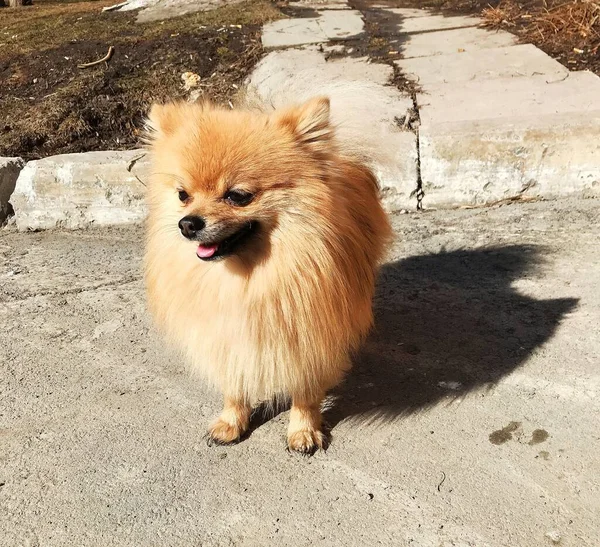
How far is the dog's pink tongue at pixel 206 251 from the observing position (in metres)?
2.29

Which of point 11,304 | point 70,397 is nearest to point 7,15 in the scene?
point 11,304

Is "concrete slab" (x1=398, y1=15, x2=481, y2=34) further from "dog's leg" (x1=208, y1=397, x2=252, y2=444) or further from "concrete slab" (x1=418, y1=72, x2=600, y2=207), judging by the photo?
"dog's leg" (x1=208, y1=397, x2=252, y2=444)

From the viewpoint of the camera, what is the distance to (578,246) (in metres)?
4.05

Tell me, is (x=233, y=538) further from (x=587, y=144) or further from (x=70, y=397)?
(x=587, y=144)

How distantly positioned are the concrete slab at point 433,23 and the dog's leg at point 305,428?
5.38 metres

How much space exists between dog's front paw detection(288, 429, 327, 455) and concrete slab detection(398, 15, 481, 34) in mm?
5448

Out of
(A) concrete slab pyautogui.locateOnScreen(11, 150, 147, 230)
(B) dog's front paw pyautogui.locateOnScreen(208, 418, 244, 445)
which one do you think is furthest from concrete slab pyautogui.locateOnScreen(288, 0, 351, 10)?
(B) dog's front paw pyautogui.locateOnScreen(208, 418, 244, 445)

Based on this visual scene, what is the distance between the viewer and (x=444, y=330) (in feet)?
11.3

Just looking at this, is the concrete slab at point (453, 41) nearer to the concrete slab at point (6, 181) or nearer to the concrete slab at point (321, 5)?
the concrete slab at point (321, 5)

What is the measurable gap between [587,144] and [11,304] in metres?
3.92

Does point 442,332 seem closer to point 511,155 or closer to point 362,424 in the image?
point 362,424

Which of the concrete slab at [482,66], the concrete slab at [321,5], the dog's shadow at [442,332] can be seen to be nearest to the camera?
the dog's shadow at [442,332]

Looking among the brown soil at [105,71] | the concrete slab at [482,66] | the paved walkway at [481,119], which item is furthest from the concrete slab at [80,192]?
the concrete slab at [482,66]

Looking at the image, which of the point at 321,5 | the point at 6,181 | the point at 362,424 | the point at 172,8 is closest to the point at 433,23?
the point at 321,5
